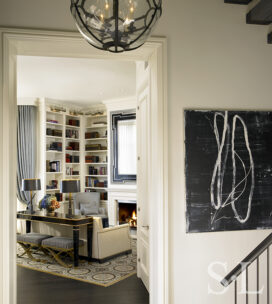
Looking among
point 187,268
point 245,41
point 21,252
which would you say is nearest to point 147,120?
point 245,41

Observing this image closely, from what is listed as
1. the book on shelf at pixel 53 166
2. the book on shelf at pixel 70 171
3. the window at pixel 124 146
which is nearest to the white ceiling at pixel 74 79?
the window at pixel 124 146

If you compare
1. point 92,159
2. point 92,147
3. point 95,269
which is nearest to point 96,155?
point 92,159

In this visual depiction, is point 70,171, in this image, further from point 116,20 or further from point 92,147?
point 116,20

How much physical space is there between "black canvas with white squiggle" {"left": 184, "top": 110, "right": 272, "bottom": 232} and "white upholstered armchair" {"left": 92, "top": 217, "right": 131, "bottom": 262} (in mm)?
2783

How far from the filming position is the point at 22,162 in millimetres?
7922

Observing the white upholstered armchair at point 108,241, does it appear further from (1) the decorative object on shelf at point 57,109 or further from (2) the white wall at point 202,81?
(1) the decorative object on shelf at point 57,109

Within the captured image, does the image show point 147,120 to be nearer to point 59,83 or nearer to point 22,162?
point 59,83

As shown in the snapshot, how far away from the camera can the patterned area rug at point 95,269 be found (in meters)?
4.79

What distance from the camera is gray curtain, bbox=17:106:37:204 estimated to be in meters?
7.93

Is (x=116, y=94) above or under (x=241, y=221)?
above

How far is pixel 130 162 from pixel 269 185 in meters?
5.45

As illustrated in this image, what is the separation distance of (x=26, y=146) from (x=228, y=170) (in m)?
6.08

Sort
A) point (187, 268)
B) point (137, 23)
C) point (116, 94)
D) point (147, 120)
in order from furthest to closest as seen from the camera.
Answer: point (116, 94) < point (147, 120) < point (187, 268) < point (137, 23)

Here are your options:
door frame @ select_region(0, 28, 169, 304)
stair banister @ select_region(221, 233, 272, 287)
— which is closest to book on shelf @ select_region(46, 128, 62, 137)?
door frame @ select_region(0, 28, 169, 304)
